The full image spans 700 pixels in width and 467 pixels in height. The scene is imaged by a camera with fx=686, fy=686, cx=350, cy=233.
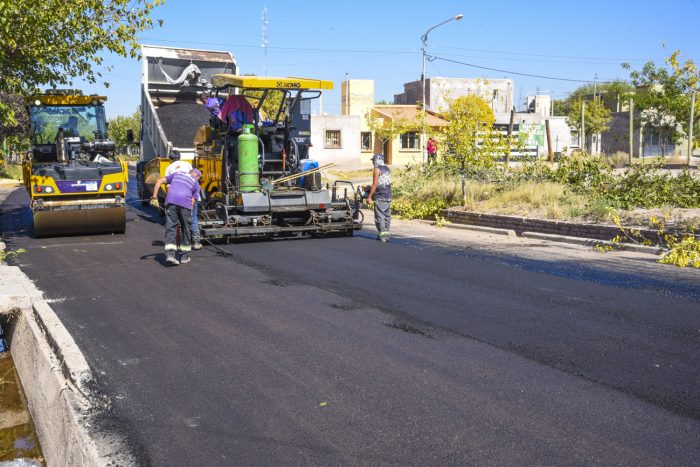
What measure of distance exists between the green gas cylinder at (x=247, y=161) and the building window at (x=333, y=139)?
3205 cm

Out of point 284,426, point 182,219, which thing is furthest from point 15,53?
point 284,426

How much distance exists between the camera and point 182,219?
10688 mm

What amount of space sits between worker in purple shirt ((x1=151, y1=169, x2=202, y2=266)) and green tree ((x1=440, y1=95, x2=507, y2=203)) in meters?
8.11

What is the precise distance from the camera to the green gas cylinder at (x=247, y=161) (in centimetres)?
1274

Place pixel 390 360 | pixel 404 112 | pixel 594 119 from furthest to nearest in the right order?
pixel 594 119 → pixel 404 112 → pixel 390 360

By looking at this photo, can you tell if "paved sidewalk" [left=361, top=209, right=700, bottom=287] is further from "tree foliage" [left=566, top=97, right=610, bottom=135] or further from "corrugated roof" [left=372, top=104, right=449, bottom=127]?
"tree foliage" [left=566, top=97, right=610, bottom=135]

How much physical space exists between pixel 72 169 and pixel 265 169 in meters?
3.71

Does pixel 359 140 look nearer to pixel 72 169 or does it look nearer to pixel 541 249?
pixel 72 169

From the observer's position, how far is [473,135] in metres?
17.0

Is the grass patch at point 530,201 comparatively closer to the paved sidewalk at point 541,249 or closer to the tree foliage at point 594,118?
the paved sidewalk at point 541,249

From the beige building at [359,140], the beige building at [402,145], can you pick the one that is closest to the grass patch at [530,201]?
the beige building at [359,140]

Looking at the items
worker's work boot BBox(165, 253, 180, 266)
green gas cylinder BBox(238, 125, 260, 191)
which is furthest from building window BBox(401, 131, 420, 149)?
worker's work boot BBox(165, 253, 180, 266)

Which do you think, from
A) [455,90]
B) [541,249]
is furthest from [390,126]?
[541,249]

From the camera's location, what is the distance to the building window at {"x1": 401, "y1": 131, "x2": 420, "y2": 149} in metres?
46.5
